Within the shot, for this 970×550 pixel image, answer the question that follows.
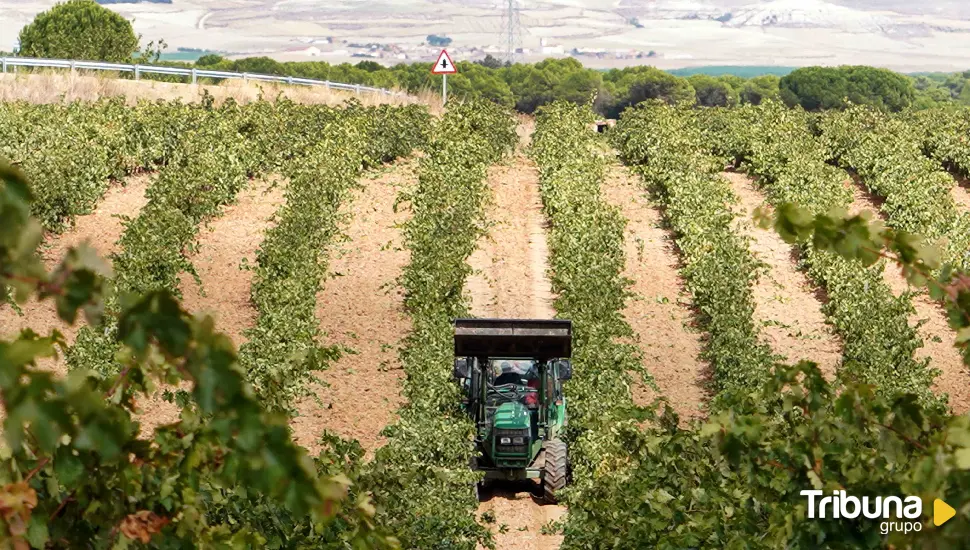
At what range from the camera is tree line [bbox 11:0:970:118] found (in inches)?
2000

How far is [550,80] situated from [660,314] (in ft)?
150

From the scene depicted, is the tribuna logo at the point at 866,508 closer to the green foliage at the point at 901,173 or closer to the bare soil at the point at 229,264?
the bare soil at the point at 229,264

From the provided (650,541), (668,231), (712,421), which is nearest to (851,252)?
(712,421)

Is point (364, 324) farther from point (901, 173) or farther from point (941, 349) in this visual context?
point (901, 173)

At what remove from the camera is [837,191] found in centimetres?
2409

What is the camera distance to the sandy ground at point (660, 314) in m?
15.2

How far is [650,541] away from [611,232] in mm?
13612

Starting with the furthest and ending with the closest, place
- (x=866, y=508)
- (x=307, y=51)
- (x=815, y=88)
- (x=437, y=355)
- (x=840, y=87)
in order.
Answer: (x=307, y=51), (x=815, y=88), (x=840, y=87), (x=437, y=355), (x=866, y=508)

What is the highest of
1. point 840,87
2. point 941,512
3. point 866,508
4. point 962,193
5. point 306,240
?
point 941,512

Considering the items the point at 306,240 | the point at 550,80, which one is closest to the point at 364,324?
the point at 306,240

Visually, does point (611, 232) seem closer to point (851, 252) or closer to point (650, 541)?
point (650, 541)

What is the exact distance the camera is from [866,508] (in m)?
4.37

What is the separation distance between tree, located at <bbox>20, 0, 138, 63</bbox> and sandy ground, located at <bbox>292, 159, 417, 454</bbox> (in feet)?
76.5

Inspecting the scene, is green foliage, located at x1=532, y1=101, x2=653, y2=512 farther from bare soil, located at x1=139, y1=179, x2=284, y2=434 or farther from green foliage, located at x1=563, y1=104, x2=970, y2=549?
bare soil, located at x1=139, y1=179, x2=284, y2=434
